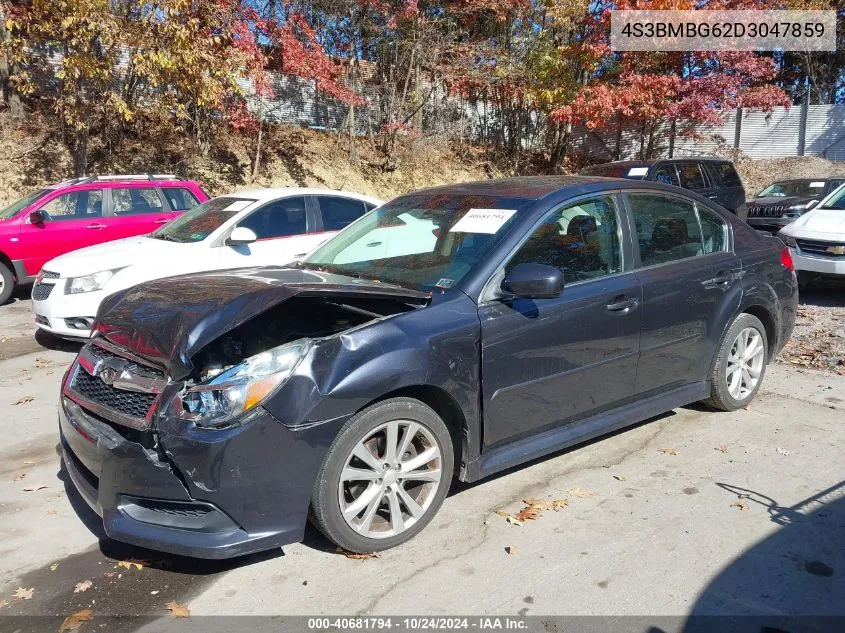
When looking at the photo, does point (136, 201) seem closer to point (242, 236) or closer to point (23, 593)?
point (242, 236)

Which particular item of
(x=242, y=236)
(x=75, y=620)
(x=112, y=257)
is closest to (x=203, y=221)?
(x=242, y=236)

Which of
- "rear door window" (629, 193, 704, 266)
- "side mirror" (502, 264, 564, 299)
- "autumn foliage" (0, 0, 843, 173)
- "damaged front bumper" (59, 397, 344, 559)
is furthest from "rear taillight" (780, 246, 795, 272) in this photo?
"autumn foliage" (0, 0, 843, 173)

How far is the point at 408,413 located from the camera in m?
3.49

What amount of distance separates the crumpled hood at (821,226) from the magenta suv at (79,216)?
27.8ft

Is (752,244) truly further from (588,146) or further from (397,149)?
(588,146)

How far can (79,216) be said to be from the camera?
414 inches

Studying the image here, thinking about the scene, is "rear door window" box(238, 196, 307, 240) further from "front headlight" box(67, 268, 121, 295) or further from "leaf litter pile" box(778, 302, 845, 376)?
"leaf litter pile" box(778, 302, 845, 376)

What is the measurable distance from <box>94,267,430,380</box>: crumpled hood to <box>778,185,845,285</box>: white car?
23.5 ft

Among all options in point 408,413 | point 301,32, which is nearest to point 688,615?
point 408,413

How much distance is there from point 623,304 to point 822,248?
608 centimetres

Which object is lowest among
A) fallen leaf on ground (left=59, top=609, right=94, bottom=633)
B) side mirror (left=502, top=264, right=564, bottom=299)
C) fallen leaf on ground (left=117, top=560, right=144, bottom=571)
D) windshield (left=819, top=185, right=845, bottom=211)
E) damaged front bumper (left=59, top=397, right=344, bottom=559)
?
fallen leaf on ground (left=117, top=560, right=144, bottom=571)

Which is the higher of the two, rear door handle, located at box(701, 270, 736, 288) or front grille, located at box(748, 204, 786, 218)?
rear door handle, located at box(701, 270, 736, 288)

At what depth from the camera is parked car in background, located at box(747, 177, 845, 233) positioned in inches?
538

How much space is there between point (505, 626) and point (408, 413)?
103cm
